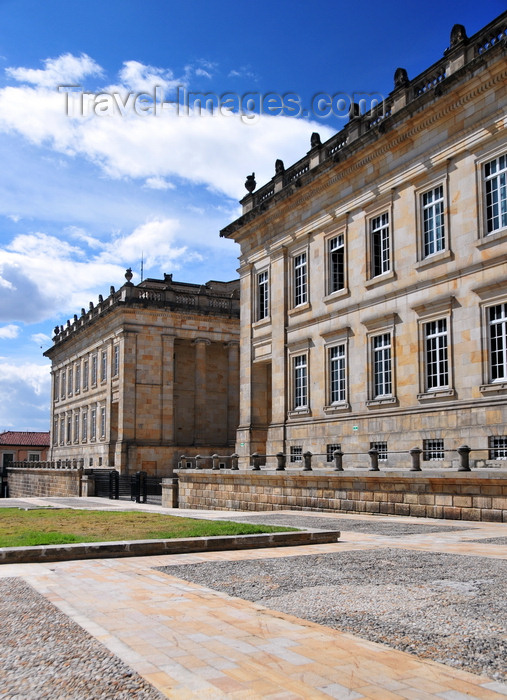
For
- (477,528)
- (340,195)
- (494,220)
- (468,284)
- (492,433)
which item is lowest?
(477,528)

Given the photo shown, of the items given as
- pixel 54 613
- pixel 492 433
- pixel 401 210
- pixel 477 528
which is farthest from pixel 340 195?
pixel 54 613

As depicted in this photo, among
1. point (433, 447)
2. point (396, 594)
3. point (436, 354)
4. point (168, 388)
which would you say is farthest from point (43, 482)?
point (396, 594)

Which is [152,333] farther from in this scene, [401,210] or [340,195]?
[401,210]

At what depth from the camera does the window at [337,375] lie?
2809 cm

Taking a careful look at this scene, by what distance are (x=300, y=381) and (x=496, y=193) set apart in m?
12.3

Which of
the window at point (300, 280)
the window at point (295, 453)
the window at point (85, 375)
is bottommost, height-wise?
the window at point (295, 453)

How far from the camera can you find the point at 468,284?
72.4 ft

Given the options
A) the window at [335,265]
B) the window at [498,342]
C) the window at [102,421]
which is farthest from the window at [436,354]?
the window at [102,421]

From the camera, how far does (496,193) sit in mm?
21516

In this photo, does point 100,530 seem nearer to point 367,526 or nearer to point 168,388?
point 367,526

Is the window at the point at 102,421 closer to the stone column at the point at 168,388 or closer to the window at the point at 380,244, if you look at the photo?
the stone column at the point at 168,388

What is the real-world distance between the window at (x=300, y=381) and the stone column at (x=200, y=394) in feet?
67.1

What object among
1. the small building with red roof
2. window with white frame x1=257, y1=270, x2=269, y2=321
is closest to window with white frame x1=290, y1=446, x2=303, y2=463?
window with white frame x1=257, y1=270, x2=269, y2=321

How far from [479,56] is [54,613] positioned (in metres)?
20.2
